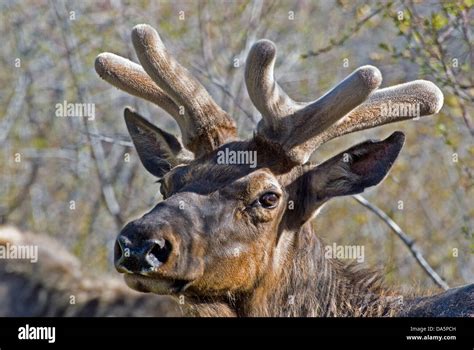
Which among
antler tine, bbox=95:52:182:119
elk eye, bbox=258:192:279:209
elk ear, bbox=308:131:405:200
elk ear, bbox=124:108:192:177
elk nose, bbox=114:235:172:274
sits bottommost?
elk nose, bbox=114:235:172:274

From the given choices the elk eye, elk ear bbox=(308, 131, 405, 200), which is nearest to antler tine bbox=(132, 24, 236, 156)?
the elk eye

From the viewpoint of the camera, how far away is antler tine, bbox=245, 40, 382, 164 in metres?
9.73

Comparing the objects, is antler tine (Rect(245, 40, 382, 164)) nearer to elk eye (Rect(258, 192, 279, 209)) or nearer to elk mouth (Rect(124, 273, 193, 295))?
elk eye (Rect(258, 192, 279, 209))

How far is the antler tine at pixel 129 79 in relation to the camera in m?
10.9

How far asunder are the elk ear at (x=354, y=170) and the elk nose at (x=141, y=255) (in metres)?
1.71

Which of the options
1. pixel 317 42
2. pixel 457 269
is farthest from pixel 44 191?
pixel 457 269

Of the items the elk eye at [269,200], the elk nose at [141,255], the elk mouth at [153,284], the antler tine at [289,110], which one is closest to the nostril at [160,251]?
the elk nose at [141,255]

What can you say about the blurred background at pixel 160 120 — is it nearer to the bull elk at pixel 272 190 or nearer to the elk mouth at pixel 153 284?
the bull elk at pixel 272 190

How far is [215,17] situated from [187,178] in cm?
883

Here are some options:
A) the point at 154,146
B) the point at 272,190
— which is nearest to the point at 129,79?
the point at 154,146

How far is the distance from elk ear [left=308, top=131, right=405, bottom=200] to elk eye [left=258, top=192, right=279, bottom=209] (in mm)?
384

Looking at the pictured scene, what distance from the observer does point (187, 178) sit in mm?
9883

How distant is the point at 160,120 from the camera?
760 inches
